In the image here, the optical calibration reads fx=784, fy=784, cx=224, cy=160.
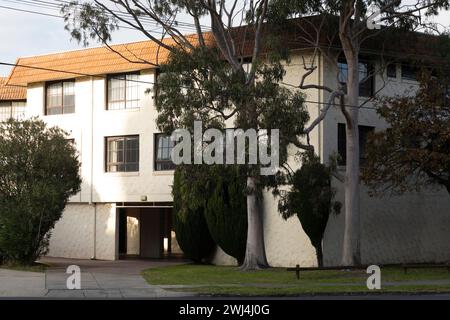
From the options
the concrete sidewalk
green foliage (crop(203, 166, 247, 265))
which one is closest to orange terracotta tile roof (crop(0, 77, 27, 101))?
the concrete sidewalk

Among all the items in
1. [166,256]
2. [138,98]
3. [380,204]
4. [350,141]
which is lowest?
[166,256]

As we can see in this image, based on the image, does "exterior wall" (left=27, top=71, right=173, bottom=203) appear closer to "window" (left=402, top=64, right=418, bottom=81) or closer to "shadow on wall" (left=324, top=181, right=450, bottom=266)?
"shadow on wall" (left=324, top=181, right=450, bottom=266)

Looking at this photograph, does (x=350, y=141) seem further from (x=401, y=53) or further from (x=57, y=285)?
(x=57, y=285)

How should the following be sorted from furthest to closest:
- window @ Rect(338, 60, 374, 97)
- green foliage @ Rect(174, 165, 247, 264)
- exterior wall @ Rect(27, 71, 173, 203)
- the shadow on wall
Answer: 1. exterior wall @ Rect(27, 71, 173, 203)
2. window @ Rect(338, 60, 374, 97)
3. the shadow on wall
4. green foliage @ Rect(174, 165, 247, 264)

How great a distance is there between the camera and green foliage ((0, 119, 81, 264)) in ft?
93.2

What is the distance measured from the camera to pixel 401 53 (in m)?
31.3

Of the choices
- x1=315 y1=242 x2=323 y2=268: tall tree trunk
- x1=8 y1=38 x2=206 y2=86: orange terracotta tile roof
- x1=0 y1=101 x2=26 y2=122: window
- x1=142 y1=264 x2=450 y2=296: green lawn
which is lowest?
x1=142 y1=264 x2=450 y2=296: green lawn

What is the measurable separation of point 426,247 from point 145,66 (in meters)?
14.6

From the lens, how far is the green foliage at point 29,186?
1119 inches

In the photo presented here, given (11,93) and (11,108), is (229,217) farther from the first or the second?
(11,108)

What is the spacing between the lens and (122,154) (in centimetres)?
3638

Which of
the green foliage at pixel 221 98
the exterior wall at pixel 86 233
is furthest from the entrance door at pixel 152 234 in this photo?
the green foliage at pixel 221 98

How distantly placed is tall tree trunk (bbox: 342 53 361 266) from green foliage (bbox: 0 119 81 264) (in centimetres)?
1045
